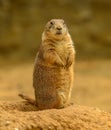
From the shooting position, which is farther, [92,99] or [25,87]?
[25,87]

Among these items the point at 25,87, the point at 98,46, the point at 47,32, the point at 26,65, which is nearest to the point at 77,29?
the point at 98,46

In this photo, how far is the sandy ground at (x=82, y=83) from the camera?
43.0 ft

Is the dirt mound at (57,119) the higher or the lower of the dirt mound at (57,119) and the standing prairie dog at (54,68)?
the lower

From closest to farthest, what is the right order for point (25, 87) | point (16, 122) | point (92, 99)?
point (16, 122), point (92, 99), point (25, 87)

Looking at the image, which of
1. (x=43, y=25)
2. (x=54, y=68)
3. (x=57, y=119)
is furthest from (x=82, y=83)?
(x=57, y=119)

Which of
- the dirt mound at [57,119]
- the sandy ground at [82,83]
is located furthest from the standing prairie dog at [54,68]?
the sandy ground at [82,83]

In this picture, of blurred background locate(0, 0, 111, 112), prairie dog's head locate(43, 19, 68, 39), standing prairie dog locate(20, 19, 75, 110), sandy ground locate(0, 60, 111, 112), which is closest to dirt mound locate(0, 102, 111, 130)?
standing prairie dog locate(20, 19, 75, 110)

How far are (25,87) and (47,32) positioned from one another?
7533mm

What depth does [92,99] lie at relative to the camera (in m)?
13.4

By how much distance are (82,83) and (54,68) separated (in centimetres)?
829

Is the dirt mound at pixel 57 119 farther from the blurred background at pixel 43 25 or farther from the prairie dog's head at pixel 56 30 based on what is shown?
the blurred background at pixel 43 25

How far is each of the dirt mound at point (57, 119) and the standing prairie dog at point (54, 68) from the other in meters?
0.30

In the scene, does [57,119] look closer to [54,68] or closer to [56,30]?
[54,68]

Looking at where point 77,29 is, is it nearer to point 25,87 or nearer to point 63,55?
Answer: point 25,87
